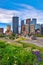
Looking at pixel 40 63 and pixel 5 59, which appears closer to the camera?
pixel 5 59

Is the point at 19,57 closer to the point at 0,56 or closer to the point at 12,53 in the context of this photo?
Result: the point at 12,53

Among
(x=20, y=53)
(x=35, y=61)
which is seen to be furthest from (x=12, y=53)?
(x=35, y=61)

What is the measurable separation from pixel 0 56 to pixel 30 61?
2.55ft

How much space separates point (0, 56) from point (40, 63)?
1019 millimetres

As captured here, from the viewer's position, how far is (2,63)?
527cm

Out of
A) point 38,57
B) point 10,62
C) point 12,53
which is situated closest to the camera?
point 10,62

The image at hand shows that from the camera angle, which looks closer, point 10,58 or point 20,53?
point 10,58

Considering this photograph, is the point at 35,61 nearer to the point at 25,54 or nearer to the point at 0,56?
the point at 25,54

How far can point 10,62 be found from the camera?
16.9 feet

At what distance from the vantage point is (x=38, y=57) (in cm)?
599

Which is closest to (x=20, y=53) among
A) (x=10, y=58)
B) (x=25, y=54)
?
(x=25, y=54)

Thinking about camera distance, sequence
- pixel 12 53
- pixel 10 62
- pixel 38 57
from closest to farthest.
Answer: pixel 10 62 → pixel 12 53 → pixel 38 57

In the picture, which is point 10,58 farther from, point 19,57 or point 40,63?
point 40,63

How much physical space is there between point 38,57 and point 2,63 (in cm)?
114
